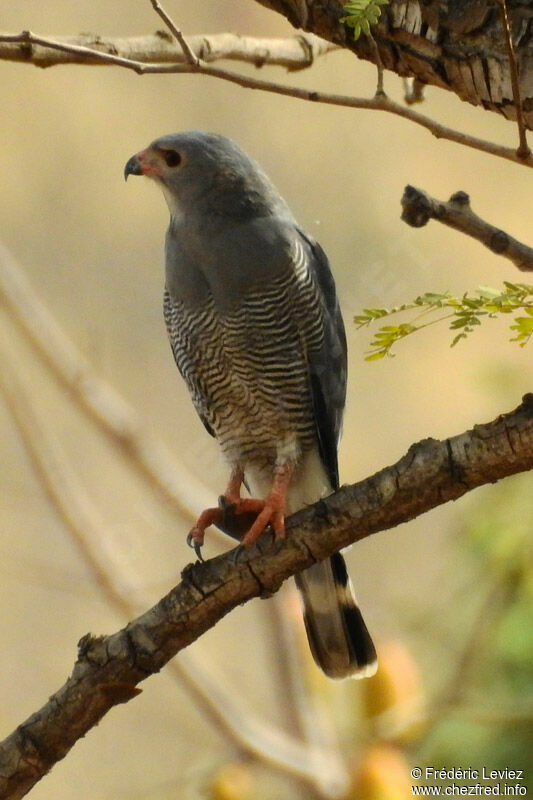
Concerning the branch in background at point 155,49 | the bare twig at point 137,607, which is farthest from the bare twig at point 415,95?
the bare twig at point 137,607

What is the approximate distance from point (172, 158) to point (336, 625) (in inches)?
60.5

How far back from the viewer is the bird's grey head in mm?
2988

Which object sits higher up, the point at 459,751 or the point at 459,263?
the point at 459,263

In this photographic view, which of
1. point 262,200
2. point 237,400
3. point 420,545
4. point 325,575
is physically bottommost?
point 325,575

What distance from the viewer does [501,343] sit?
6.07m

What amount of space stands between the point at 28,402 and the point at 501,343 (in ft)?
10.3

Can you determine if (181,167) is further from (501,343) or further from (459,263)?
(501,343)

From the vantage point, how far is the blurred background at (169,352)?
484 centimetres

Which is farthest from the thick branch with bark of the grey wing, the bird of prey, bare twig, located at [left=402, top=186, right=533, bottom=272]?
the grey wing

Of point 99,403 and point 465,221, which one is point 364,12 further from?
point 99,403

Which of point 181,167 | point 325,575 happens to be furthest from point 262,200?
point 325,575

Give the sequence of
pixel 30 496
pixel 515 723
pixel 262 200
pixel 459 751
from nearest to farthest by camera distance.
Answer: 1. pixel 262 200
2. pixel 515 723
3. pixel 459 751
4. pixel 30 496

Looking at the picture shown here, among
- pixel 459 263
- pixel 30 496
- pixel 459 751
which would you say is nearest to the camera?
pixel 459 751

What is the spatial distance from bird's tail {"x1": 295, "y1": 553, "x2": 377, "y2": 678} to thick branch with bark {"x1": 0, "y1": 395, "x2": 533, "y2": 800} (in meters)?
0.84
